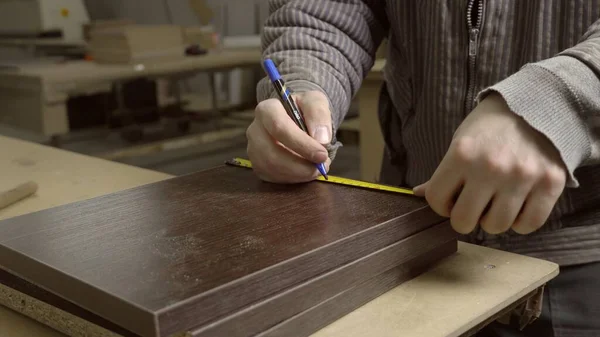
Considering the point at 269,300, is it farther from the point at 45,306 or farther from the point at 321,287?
the point at 45,306

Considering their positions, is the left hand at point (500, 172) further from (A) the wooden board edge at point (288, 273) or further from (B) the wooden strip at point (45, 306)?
(B) the wooden strip at point (45, 306)

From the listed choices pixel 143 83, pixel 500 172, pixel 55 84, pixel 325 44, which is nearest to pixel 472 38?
pixel 325 44

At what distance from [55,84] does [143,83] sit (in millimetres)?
1747

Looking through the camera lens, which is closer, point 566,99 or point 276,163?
point 566,99

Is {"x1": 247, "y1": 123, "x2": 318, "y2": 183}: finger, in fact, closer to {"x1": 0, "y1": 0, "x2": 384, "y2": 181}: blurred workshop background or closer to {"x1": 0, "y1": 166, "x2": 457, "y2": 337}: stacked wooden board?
{"x1": 0, "y1": 166, "x2": 457, "y2": 337}: stacked wooden board

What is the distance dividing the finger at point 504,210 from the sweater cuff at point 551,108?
59mm

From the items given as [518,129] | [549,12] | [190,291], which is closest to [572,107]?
[518,129]

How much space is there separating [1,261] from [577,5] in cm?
78

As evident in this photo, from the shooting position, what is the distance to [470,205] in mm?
693

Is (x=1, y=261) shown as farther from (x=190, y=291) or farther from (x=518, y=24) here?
(x=518, y=24)

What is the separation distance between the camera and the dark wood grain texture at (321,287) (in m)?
0.56

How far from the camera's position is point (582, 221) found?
926 millimetres

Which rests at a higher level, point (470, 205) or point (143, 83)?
point (470, 205)

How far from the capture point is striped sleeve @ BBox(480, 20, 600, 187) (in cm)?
68
